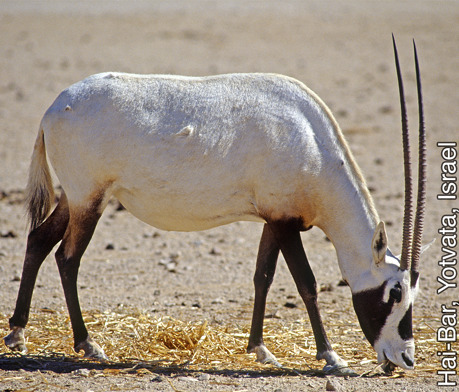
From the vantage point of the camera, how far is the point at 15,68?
18.3m

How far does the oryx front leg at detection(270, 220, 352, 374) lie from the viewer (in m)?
5.66

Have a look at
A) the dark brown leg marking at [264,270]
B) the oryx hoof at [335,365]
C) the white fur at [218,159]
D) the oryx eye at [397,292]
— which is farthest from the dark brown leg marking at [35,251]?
the oryx eye at [397,292]

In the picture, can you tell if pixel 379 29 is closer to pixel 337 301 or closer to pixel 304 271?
pixel 337 301

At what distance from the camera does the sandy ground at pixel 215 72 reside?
23.5 feet

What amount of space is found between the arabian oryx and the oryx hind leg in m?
0.08

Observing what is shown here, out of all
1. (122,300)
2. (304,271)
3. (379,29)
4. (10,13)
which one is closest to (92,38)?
(10,13)

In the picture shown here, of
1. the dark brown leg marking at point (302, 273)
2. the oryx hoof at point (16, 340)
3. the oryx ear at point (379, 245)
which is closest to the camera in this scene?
the oryx ear at point (379, 245)

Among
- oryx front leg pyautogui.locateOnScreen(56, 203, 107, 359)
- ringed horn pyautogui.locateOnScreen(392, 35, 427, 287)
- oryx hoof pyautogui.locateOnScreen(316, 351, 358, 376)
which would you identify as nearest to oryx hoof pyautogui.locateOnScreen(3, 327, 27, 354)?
oryx front leg pyautogui.locateOnScreen(56, 203, 107, 359)

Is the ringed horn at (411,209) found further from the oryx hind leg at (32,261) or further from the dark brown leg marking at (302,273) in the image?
the oryx hind leg at (32,261)

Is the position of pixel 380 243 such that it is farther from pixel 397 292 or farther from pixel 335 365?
pixel 335 365

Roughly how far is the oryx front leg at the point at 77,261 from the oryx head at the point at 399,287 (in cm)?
208

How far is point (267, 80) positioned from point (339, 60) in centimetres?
1395

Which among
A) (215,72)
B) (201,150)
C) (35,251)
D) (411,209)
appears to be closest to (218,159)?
(201,150)

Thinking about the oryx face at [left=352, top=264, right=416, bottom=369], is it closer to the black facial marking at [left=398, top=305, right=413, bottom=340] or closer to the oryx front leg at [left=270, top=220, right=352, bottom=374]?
the black facial marking at [left=398, top=305, right=413, bottom=340]
